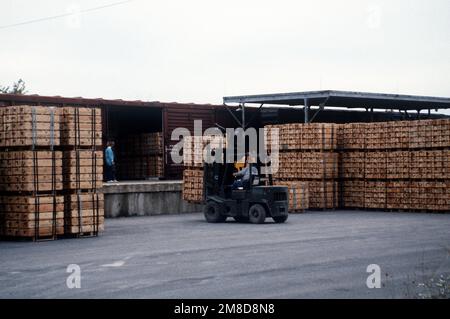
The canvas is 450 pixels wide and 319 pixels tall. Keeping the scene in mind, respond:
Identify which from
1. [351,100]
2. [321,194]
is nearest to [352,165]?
[321,194]

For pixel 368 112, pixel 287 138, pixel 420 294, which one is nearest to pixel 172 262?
pixel 420 294

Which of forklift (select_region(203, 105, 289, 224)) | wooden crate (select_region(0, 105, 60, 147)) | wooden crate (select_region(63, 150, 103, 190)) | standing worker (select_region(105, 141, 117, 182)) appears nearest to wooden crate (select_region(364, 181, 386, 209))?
forklift (select_region(203, 105, 289, 224))

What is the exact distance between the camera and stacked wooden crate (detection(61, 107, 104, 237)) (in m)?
18.2

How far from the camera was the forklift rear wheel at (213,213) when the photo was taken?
2208 centimetres

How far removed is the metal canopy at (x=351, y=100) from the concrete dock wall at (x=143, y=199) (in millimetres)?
6081

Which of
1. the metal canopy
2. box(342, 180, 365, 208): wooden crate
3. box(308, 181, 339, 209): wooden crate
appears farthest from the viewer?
the metal canopy

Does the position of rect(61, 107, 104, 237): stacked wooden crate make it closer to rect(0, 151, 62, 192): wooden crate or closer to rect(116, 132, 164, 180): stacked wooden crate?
rect(0, 151, 62, 192): wooden crate

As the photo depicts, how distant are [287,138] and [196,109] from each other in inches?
246

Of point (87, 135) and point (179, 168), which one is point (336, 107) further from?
point (87, 135)

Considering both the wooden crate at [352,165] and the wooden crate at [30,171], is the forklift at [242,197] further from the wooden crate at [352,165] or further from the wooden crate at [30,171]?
the wooden crate at [352,165]

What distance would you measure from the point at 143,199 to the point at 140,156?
7863 mm

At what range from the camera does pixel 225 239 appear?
17.1 meters

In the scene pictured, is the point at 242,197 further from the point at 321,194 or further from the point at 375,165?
the point at 375,165

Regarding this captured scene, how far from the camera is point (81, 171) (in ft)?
60.4
